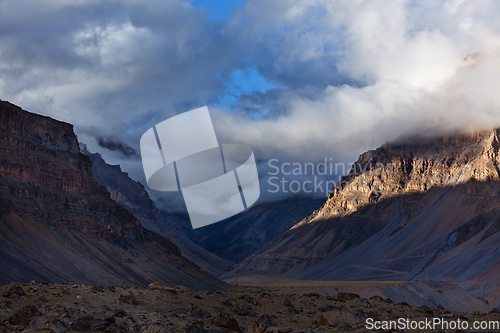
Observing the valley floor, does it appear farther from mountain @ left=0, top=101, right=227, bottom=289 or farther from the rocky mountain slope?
mountain @ left=0, top=101, right=227, bottom=289

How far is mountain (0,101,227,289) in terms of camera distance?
100 m

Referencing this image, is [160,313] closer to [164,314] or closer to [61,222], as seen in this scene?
[164,314]

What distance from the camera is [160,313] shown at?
31.2 meters

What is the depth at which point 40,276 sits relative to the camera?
8475 centimetres

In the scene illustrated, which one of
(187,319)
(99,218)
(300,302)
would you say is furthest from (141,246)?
(187,319)

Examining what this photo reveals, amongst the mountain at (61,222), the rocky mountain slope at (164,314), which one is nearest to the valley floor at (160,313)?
the rocky mountain slope at (164,314)

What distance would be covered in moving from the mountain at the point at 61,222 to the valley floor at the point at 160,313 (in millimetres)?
56003

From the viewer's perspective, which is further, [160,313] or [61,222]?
[61,222]

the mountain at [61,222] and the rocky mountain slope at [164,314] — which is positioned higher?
the mountain at [61,222]

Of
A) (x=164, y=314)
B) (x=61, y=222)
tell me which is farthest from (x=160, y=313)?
(x=61, y=222)

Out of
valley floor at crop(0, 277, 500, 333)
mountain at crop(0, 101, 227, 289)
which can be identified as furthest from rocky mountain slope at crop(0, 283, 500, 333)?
mountain at crop(0, 101, 227, 289)

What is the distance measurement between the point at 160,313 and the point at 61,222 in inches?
3915

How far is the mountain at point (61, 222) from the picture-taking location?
100312 millimetres

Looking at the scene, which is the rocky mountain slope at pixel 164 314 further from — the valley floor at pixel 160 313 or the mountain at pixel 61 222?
the mountain at pixel 61 222
